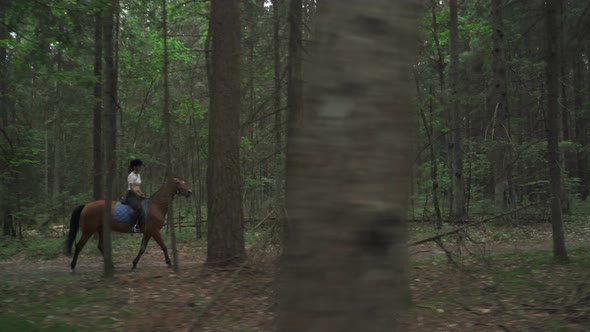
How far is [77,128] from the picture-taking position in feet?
82.8

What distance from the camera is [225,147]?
10508 mm

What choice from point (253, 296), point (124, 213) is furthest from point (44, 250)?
point (253, 296)

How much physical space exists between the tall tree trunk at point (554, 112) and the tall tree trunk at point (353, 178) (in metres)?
9.40

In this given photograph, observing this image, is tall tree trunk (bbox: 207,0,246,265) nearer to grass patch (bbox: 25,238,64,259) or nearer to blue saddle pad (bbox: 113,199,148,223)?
blue saddle pad (bbox: 113,199,148,223)

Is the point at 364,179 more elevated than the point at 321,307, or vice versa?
the point at 364,179

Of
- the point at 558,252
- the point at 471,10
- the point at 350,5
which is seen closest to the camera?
the point at 350,5

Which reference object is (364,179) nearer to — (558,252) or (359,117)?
(359,117)

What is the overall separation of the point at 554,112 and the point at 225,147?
683 cm

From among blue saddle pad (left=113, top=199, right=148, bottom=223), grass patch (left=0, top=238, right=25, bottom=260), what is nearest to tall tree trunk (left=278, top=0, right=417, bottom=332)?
blue saddle pad (left=113, top=199, right=148, bottom=223)

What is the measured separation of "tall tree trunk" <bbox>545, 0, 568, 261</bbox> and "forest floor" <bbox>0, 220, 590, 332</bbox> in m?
0.73

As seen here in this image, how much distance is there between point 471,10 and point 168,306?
17922 mm

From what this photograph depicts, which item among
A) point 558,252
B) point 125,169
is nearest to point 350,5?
point 558,252

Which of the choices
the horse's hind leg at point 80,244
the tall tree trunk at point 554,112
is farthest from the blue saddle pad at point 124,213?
the tall tree trunk at point 554,112

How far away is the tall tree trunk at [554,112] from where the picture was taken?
10297 mm
